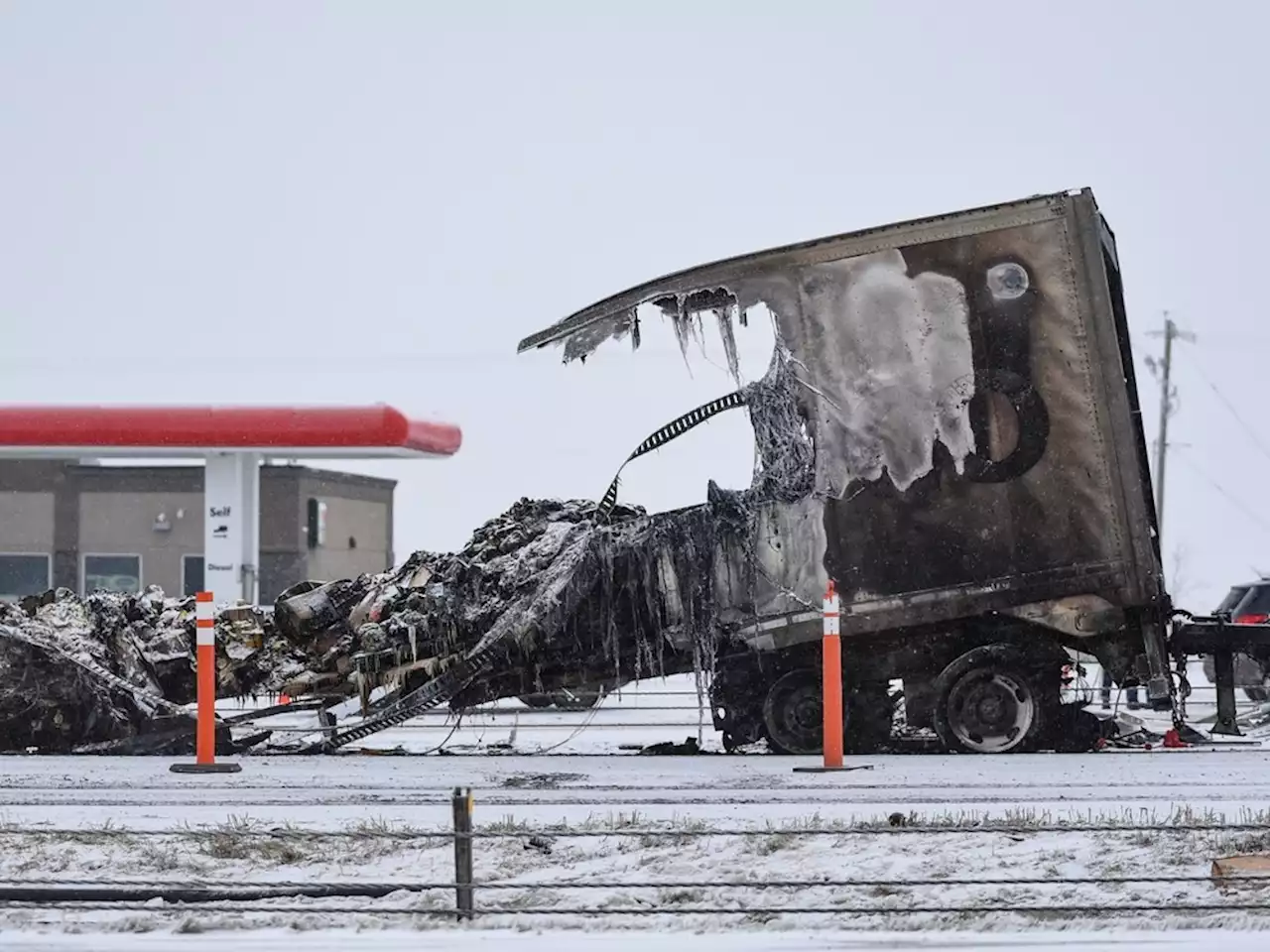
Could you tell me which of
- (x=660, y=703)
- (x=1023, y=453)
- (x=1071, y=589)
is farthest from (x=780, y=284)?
(x=660, y=703)

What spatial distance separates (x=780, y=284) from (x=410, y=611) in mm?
3707

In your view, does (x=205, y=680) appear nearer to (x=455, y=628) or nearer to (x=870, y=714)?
(x=455, y=628)

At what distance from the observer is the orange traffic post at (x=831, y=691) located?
12.7 meters

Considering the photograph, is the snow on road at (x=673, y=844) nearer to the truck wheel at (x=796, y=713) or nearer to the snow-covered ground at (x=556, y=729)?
the truck wheel at (x=796, y=713)

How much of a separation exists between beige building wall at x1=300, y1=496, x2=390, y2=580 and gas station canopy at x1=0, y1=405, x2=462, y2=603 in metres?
10.1

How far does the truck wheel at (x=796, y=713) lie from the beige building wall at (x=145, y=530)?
1347 inches

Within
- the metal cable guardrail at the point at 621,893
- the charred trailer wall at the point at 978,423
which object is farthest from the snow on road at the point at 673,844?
the charred trailer wall at the point at 978,423

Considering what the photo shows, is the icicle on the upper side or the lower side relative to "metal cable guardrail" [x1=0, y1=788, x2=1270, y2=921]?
upper

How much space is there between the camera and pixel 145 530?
47250 mm

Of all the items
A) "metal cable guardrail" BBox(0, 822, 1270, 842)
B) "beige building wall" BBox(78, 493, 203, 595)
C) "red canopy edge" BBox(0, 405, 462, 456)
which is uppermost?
"red canopy edge" BBox(0, 405, 462, 456)

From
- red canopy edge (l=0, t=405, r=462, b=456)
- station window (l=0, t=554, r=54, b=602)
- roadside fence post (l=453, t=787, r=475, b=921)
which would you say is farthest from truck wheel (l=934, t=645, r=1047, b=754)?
station window (l=0, t=554, r=54, b=602)

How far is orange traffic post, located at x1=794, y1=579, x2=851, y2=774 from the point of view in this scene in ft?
41.6

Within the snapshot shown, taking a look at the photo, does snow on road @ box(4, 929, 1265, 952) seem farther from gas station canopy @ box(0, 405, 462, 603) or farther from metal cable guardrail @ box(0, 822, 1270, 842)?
gas station canopy @ box(0, 405, 462, 603)

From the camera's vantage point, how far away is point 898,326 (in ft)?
45.6
